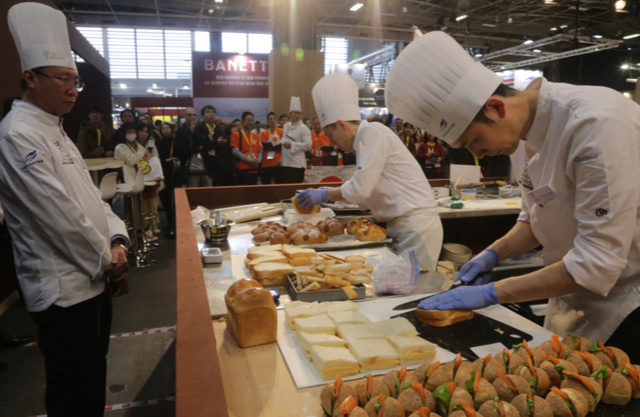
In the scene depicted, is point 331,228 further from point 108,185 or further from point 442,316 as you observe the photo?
point 108,185

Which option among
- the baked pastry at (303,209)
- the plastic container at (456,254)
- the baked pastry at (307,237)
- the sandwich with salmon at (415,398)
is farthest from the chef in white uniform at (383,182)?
the sandwich with salmon at (415,398)

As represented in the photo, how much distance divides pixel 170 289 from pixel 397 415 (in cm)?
417

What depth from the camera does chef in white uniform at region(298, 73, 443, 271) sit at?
8.77 feet

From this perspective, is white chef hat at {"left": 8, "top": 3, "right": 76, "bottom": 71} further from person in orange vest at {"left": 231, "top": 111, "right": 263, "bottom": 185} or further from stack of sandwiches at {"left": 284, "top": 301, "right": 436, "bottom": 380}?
person in orange vest at {"left": 231, "top": 111, "right": 263, "bottom": 185}

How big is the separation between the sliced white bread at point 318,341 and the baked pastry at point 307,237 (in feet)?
3.99

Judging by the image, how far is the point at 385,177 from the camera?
2.77 m

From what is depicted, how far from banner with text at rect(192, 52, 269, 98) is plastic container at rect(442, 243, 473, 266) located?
10442mm

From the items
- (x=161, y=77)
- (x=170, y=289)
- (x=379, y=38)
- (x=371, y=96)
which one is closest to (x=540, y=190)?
(x=170, y=289)

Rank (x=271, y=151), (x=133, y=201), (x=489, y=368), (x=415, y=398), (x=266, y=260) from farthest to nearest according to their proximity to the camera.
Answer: (x=271, y=151), (x=133, y=201), (x=266, y=260), (x=489, y=368), (x=415, y=398)

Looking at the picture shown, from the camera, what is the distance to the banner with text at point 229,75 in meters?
12.5

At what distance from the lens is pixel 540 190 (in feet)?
4.64

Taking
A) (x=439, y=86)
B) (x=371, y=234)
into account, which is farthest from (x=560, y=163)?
(x=371, y=234)

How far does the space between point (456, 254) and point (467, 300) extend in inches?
97.7

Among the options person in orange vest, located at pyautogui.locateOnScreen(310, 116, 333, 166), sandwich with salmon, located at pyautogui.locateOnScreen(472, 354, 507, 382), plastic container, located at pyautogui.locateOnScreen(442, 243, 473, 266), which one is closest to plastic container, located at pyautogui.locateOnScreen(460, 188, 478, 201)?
plastic container, located at pyautogui.locateOnScreen(442, 243, 473, 266)
